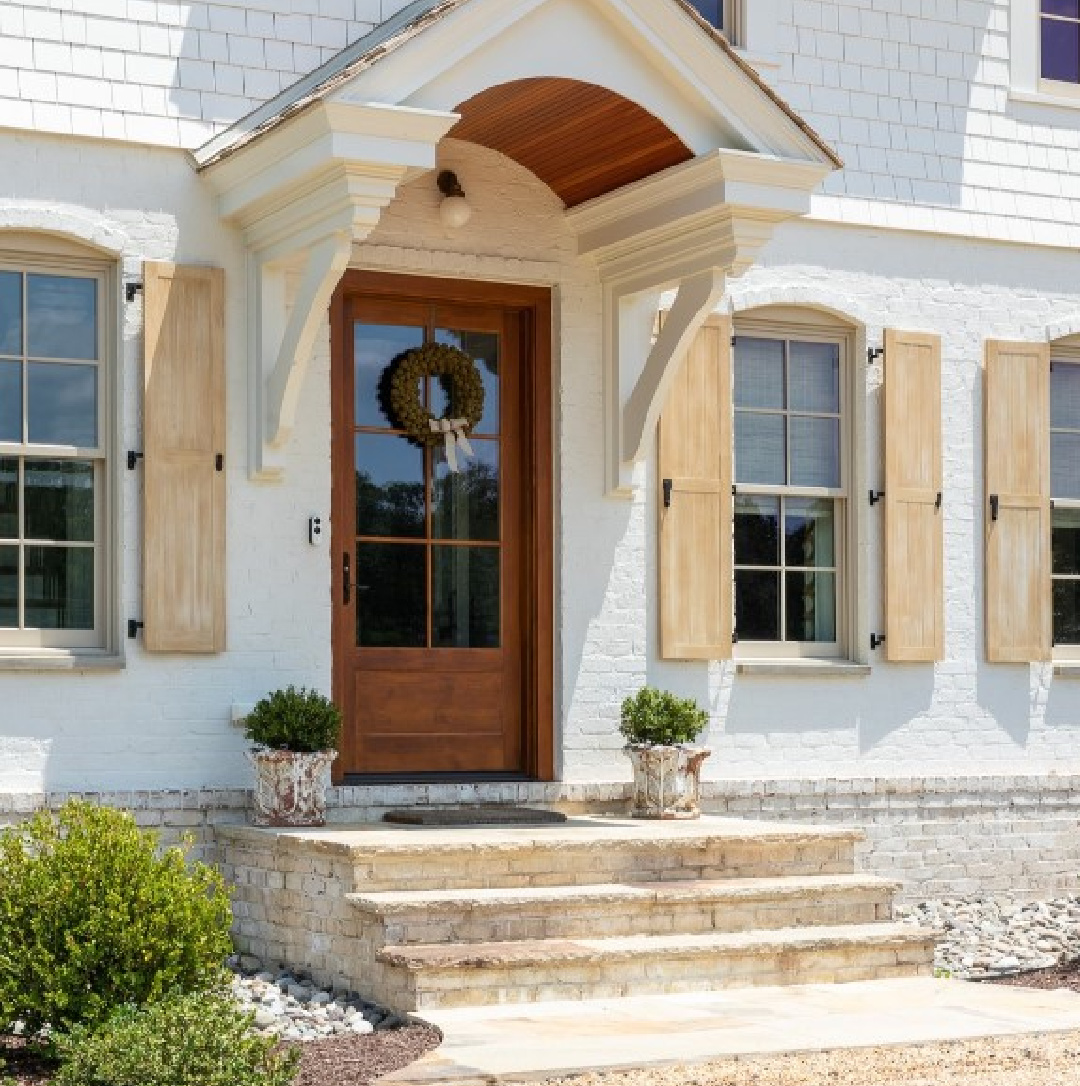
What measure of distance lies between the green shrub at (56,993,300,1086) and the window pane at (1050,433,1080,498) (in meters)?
6.81

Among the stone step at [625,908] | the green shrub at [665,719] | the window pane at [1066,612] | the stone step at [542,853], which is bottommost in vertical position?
the stone step at [625,908]

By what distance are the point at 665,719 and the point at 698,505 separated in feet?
3.98

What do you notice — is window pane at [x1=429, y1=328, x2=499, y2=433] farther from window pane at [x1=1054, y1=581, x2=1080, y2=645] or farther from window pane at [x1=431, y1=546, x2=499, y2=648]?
window pane at [x1=1054, y1=581, x2=1080, y2=645]

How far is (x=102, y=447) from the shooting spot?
9.44 meters

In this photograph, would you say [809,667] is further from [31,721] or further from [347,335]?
[31,721]

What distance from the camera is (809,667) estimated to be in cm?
1091

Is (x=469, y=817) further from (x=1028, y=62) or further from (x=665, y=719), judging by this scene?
(x=1028, y=62)

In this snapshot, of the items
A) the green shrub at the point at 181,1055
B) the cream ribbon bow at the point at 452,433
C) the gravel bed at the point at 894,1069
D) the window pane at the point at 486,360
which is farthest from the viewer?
the window pane at the point at 486,360

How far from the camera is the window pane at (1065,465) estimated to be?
11.9m

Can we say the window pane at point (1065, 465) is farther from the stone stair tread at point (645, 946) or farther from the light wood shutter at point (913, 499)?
the stone stair tread at point (645, 946)

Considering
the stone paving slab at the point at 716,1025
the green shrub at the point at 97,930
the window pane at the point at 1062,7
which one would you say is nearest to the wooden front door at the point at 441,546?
the stone paving slab at the point at 716,1025

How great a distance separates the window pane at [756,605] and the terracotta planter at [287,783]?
265 centimetres

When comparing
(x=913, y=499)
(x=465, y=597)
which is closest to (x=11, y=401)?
(x=465, y=597)

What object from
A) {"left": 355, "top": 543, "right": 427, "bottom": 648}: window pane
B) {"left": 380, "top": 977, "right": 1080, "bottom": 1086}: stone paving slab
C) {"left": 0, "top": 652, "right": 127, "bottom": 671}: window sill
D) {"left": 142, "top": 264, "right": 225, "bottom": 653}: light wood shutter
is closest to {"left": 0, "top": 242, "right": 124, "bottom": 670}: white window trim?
{"left": 0, "top": 652, "right": 127, "bottom": 671}: window sill
